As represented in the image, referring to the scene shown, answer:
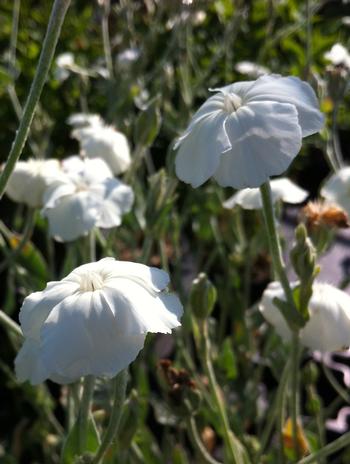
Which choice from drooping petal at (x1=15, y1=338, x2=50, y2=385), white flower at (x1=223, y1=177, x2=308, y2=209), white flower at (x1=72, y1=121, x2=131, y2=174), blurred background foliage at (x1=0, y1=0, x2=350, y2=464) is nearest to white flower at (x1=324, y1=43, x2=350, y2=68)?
blurred background foliage at (x1=0, y1=0, x2=350, y2=464)

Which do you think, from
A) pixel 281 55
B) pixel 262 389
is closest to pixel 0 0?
pixel 281 55

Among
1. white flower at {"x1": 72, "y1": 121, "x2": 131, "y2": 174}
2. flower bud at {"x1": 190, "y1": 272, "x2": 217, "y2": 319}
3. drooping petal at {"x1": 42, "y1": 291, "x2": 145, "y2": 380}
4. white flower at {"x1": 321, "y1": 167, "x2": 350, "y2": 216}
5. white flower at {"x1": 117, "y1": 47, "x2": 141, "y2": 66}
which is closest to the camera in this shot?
drooping petal at {"x1": 42, "y1": 291, "x2": 145, "y2": 380}

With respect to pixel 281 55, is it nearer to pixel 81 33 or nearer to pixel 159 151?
pixel 159 151

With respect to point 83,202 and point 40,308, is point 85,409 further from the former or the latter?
point 83,202

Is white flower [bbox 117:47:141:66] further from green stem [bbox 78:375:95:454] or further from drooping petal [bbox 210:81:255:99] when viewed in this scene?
green stem [bbox 78:375:95:454]

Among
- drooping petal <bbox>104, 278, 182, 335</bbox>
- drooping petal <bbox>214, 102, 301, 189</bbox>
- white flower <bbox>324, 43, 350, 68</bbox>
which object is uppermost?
white flower <bbox>324, 43, 350, 68</bbox>

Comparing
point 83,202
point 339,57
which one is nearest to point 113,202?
point 83,202
